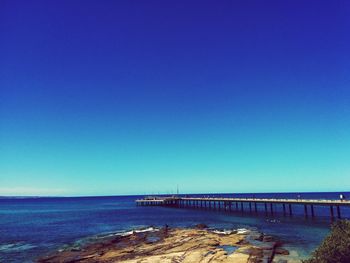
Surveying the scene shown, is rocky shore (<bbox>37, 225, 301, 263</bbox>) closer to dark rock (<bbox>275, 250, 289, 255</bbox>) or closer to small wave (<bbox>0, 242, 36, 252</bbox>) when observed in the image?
dark rock (<bbox>275, 250, 289, 255</bbox>)

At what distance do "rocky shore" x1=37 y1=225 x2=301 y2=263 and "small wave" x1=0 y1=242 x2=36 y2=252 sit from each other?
272 inches

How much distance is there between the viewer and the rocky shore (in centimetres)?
2918

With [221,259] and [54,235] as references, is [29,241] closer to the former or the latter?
[54,235]

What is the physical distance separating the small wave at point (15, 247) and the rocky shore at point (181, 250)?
690cm

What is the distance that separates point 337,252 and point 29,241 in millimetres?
44555

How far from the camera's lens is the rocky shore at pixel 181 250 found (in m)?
29.2

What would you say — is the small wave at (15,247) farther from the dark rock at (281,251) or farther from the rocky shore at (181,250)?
the dark rock at (281,251)

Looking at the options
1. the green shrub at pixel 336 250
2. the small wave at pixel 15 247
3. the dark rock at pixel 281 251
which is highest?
the green shrub at pixel 336 250

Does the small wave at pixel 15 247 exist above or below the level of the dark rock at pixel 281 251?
below

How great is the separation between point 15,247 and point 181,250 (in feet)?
83.1

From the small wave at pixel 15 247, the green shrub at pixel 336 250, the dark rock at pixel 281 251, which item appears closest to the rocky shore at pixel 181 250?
the dark rock at pixel 281 251

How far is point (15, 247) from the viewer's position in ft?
142

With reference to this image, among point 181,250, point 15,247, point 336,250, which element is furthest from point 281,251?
point 15,247

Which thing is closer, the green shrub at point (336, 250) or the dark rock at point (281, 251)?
the green shrub at point (336, 250)
